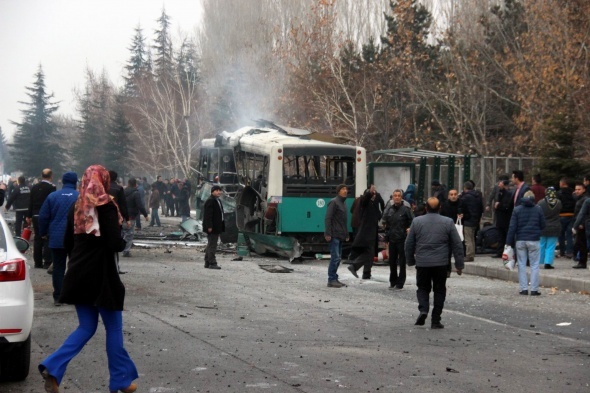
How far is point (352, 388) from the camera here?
8539 millimetres

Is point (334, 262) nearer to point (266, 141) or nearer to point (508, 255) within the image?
point (508, 255)

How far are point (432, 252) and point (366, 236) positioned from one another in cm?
665

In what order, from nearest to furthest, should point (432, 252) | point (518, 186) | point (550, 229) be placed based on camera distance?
point (432, 252) → point (550, 229) → point (518, 186)

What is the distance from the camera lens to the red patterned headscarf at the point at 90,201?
7.68 m

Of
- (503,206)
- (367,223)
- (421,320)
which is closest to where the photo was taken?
(421,320)

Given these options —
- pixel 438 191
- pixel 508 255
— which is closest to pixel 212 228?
pixel 438 191

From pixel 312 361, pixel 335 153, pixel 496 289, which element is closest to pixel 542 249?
pixel 496 289

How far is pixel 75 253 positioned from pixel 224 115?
6104 cm

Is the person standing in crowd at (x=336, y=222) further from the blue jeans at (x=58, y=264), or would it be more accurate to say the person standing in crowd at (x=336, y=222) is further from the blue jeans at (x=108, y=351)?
the blue jeans at (x=108, y=351)

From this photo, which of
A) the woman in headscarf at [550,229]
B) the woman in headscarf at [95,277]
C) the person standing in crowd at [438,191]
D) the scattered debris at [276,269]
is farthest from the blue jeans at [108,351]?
the person standing in crowd at [438,191]

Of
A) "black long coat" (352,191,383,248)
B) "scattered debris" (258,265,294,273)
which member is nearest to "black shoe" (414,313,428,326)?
"black long coat" (352,191,383,248)

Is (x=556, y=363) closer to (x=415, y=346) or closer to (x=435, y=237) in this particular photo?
(x=415, y=346)

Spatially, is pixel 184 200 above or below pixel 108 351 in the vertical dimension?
above

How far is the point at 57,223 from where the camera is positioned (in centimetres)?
1427
